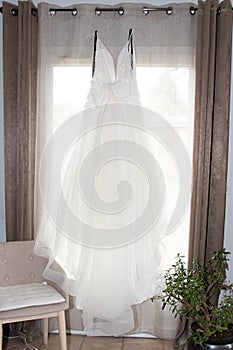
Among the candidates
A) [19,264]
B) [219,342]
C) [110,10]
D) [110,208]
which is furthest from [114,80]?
[219,342]

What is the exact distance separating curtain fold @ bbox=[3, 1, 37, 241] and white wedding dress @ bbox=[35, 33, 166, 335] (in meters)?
0.30

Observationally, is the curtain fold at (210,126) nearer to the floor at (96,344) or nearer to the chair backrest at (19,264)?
the floor at (96,344)

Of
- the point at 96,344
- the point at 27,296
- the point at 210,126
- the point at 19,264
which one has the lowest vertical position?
the point at 96,344

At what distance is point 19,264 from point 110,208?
2.23ft

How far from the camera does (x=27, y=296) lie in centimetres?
257

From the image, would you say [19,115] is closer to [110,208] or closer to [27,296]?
[110,208]

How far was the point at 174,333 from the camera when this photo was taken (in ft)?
9.74

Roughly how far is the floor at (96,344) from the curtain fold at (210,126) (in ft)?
2.07

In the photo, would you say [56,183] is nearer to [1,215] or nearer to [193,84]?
[1,215]

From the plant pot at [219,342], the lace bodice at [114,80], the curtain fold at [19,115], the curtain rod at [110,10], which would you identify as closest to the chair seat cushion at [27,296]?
the curtain fold at [19,115]

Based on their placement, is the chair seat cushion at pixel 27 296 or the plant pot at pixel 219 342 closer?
the plant pot at pixel 219 342

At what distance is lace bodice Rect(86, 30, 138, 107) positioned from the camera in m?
2.76

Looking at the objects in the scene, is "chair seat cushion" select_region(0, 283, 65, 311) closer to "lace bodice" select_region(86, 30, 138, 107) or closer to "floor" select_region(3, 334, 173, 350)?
"floor" select_region(3, 334, 173, 350)

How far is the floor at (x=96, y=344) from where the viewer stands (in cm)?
288
